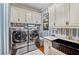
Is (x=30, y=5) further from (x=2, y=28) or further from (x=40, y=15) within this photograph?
(x=2, y=28)

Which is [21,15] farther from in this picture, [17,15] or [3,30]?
[3,30]

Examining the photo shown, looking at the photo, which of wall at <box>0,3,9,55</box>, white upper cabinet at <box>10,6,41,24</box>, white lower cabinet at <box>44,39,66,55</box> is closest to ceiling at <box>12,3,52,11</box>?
white upper cabinet at <box>10,6,41,24</box>

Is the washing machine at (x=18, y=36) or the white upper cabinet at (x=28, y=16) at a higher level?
the white upper cabinet at (x=28, y=16)

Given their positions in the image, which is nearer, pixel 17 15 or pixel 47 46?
pixel 17 15

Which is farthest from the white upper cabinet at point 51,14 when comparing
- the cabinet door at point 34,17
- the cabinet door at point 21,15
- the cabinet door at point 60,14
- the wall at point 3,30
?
the wall at point 3,30

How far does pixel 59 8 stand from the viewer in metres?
1.06

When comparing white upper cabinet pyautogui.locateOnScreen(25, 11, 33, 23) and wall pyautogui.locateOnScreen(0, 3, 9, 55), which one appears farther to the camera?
white upper cabinet pyautogui.locateOnScreen(25, 11, 33, 23)

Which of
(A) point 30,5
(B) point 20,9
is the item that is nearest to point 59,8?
(A) point 30,5

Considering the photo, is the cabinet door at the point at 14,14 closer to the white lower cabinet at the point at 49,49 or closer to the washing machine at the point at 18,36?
the washing machine at the point at 18,36

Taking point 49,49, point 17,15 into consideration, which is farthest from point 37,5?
point 49,49

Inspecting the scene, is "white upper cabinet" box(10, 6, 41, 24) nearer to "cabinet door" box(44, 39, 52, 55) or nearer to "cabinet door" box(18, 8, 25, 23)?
"cabinet door" box(18, 8, 25, 23)
